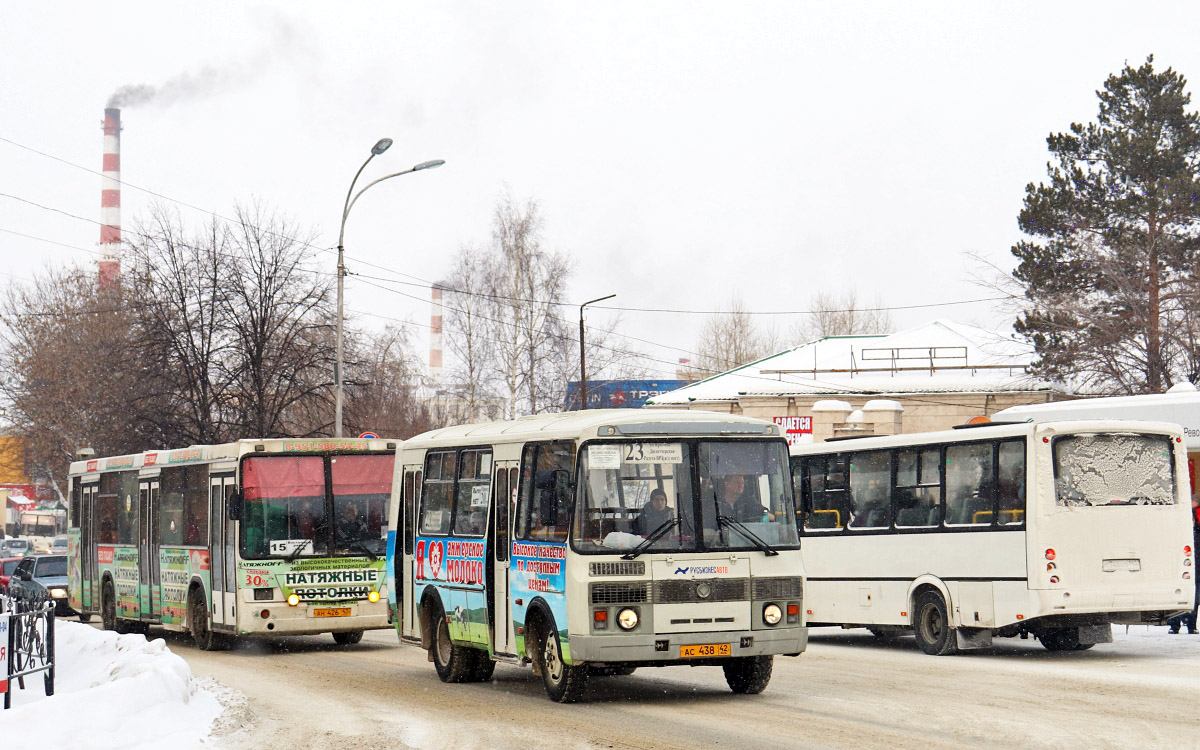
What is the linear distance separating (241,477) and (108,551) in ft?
24.4

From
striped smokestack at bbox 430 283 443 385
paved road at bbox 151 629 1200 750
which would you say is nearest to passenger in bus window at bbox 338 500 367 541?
paved road at bbox 151 629 1200 750

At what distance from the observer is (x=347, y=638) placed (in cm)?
2411

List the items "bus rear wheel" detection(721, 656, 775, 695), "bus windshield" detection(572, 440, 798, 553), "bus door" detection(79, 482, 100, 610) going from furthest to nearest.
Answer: "bus door" detection(79, 482, 100, 610), "bus rear wheel" detection(721, 656, 775, 695), "bus windshield" detection(572, 440, 798, 553)

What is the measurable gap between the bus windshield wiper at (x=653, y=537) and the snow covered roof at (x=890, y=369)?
137ft

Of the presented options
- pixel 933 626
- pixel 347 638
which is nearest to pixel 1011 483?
pixel 933 626

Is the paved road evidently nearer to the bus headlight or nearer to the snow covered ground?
the snow covered ground

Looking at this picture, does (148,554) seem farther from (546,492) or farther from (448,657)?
(546,492)

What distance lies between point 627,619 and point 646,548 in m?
0.63

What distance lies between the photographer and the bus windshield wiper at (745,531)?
1391 centimetres

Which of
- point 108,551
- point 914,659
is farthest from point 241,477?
point 914,659

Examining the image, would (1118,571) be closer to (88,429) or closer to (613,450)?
(613,450)

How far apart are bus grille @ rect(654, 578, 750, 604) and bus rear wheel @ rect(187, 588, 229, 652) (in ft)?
37.6

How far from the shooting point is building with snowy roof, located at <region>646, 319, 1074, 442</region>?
51750mm

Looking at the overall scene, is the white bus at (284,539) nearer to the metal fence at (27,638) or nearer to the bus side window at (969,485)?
the metal fence at (27,638)
